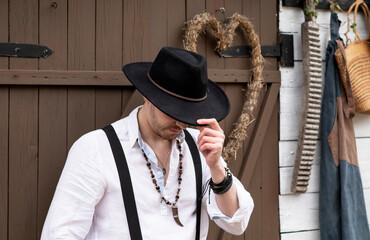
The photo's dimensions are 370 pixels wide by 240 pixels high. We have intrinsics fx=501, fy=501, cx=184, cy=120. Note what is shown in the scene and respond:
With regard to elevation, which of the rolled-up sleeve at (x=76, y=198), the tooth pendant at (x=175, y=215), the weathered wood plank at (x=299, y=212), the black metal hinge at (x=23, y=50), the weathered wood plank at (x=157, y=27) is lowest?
the weathered wood plank at (x=299, y=212)

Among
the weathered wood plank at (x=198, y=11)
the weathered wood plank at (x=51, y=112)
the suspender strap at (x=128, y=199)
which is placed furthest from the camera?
the weathered wood plank at (x=198, y=11)

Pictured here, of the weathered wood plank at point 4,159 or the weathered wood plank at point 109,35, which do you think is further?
the weathered wood plank at point 109,35

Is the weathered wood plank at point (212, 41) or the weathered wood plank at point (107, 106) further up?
the weathered wood plank at point (212, 41)

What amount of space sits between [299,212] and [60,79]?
164 centimetres

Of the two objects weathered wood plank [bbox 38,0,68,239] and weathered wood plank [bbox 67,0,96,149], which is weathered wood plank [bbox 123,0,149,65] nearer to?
weathered wood plank [bbox 67,0,96,149]

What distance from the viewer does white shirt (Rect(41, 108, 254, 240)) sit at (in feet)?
6.03

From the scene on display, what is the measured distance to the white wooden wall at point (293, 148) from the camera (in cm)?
300

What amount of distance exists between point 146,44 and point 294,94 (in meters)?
1.01

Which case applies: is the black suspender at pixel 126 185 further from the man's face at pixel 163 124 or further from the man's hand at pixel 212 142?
the man's hand at pixel 212 142

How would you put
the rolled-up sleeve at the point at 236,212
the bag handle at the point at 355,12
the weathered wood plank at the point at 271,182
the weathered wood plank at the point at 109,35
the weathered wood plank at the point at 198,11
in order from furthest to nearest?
the bag handle at the point at 355,12 → the weathered wood plank at the point at 271,182 → the weathered wood plank at the point at 198,11 → the weathered wood plank at the point at 109,35 → the rolled-up sleeve at the point at 236,212

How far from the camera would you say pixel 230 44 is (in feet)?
9.02

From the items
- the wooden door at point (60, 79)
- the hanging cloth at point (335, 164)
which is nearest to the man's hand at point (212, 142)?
the wooden door at point (60, 79)

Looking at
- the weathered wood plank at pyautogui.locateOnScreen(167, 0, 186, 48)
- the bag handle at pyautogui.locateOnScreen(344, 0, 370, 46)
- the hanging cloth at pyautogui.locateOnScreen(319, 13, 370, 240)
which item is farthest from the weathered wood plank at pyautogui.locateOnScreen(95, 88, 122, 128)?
the bag handle at pyautogui.locateOnScreen(344, 0, 370, 46)

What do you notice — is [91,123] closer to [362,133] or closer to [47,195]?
[47,195]
